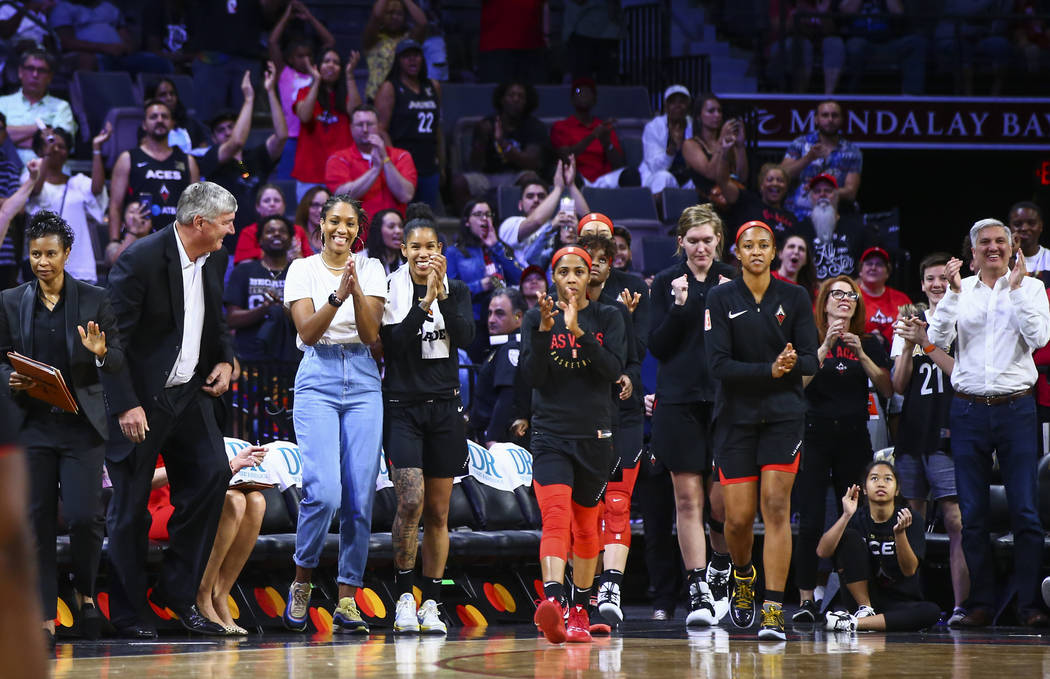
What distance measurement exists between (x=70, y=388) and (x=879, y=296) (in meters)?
6.49

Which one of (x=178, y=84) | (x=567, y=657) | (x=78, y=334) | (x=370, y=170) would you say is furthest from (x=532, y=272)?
(x=178, y=84)

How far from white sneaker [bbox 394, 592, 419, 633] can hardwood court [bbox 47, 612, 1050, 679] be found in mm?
119

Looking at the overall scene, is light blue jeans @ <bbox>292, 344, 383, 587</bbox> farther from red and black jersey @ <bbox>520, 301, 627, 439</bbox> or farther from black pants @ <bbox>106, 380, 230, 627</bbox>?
red and black jersey @ <bbox>520, 301, 627, 439</bbox>

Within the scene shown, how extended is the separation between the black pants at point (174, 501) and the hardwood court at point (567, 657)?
301 mm

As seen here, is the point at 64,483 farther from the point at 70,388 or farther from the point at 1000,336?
the point at 1000,336

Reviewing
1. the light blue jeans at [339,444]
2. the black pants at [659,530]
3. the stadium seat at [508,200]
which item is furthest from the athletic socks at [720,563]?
the stadium seat at [508,200]

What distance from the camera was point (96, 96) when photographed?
42.6 feet

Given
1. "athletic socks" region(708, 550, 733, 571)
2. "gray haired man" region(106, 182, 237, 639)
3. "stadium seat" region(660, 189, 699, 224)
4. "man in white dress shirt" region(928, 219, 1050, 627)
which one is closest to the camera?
"gray haired man" region(106, 182, 237, 639)

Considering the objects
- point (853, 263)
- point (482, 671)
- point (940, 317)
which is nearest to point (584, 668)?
point (482, 671)

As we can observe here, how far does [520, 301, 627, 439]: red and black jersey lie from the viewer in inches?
266

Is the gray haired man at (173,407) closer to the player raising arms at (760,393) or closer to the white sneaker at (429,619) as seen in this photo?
the white sneaker at (429,619)

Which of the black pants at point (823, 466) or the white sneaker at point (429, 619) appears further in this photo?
the black pants at point (823, 466)

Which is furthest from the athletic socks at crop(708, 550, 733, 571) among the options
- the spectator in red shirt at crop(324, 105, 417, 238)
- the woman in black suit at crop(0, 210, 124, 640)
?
the spectator in red shirt at crop(324, 105, 417, 238)

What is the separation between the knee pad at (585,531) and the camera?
22.6 ft
